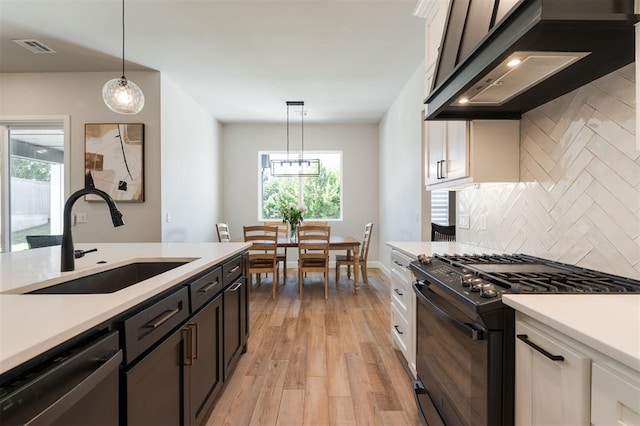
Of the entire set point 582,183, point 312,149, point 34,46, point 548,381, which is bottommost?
point 548,381

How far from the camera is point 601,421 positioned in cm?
70

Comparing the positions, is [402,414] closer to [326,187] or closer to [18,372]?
[18,372]

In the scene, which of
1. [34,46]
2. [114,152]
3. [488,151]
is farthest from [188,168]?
[488,151]

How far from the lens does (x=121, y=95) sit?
2.52 metres

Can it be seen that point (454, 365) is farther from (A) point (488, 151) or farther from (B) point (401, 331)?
(A) point (488, 151)

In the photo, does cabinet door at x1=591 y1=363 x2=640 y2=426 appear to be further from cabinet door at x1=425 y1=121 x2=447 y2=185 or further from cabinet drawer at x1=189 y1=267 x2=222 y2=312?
cabinet door at x1=425 y1=121 x2=447 y2=185

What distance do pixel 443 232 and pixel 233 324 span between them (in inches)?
139

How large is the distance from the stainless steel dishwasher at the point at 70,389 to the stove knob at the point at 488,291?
45.3 inches

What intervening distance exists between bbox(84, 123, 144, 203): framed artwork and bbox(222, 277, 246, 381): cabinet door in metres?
2.35

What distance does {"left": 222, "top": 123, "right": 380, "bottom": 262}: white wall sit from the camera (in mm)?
6281

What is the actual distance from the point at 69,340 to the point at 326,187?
577 centimetres

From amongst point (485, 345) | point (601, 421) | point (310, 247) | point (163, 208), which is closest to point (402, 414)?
point (485, 345)

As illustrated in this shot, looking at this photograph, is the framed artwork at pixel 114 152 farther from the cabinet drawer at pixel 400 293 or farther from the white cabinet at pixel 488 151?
the white cabinet at pixel 488 151

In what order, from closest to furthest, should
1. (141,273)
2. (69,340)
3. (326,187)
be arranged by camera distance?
(69,340)
(141,273)
(326,187)
